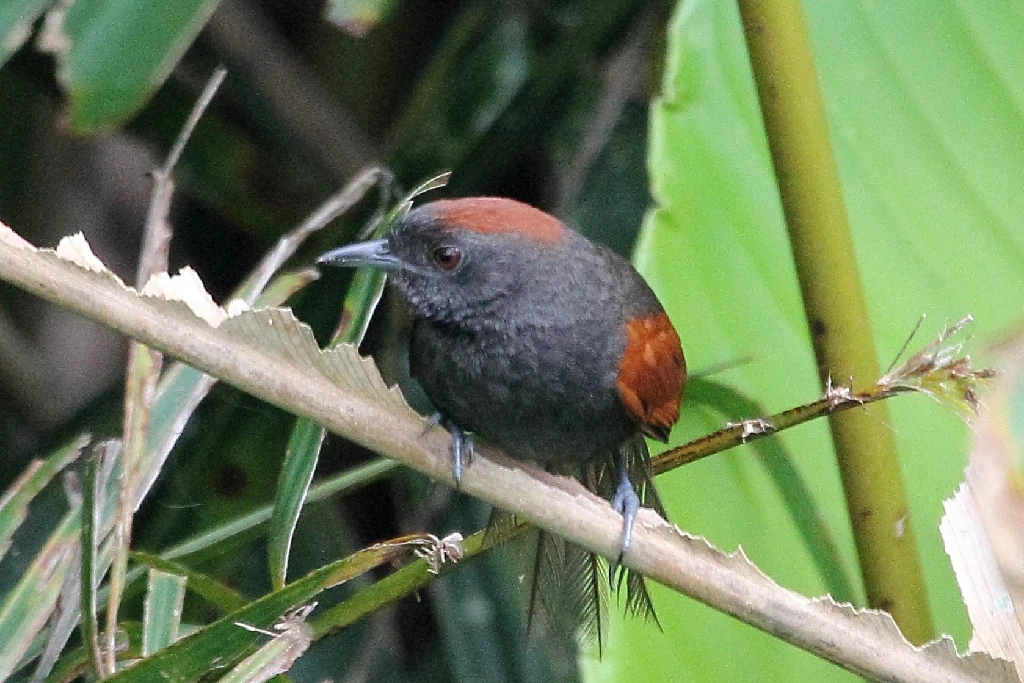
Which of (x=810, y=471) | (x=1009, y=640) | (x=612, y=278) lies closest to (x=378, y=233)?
(x=612, y=278)

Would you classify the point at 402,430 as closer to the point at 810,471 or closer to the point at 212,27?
the point at 810,471

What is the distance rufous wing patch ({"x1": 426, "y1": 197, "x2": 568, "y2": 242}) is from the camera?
1.83m

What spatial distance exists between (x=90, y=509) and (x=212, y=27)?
163cm

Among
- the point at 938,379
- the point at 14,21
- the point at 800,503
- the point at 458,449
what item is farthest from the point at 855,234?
the point at 14,21

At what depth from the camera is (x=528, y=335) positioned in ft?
5.97

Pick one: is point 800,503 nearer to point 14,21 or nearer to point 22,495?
point 22,495

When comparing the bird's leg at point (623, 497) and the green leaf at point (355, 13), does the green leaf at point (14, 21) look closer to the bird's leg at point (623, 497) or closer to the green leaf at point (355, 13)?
the green leaf at point (355, 13)

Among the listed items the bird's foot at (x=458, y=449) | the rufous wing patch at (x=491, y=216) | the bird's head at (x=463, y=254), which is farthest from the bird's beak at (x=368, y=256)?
the bird's foot at (x=458, y=449)

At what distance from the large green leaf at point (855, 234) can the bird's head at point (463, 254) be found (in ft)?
0.70

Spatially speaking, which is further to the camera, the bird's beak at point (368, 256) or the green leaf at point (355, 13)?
the bird's beak at point (368, 256)

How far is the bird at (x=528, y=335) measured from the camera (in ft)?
5.85

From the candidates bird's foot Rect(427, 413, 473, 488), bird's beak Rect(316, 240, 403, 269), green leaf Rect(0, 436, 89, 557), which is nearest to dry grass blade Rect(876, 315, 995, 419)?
bird's foot Rect(427, 413, 473, 488)

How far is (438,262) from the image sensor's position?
1.86m

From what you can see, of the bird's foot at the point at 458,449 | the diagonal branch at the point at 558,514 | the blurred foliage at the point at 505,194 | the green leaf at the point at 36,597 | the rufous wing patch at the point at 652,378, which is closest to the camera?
the diagonal branch at the point at 558,514
